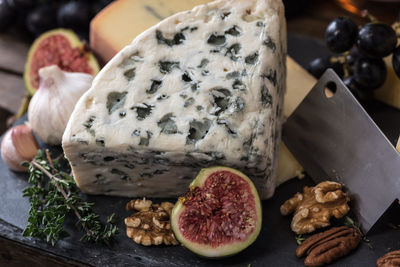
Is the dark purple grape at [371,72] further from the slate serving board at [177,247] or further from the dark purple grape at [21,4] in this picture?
the dark purple grape at [21,4]

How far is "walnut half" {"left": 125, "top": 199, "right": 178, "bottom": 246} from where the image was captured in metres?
1.92

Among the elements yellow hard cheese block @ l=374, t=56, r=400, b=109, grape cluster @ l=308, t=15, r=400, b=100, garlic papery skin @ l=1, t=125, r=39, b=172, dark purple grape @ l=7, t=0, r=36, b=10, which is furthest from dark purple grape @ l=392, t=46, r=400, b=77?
dark purple grape @ l=7, t=0, r=36, b=10

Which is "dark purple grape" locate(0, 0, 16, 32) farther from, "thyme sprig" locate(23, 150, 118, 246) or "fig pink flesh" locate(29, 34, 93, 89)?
"thyme sprig" locate(23, 150, 118, 246)

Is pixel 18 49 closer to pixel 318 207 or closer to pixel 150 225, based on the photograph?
pixel 150 225

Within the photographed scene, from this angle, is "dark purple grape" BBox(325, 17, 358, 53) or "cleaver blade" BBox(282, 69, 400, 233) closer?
"cleaver blade" BBox(282, 69, 400, 233)

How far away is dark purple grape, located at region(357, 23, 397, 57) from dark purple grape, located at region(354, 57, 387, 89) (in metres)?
0.07

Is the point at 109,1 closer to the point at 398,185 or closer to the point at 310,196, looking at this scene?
the point at 310,196

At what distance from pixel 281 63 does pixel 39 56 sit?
4.70 feet

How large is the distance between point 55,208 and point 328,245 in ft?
3.37

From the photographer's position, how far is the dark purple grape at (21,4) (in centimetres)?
324

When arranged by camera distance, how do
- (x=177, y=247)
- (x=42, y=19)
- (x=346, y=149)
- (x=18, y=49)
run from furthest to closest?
(x=18, y=49), (x=42, y=19), (x=346, y=149), (x=177, y=247)

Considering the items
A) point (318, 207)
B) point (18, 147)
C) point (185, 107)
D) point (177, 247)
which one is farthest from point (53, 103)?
point (318, 207)

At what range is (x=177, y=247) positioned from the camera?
1928 mm

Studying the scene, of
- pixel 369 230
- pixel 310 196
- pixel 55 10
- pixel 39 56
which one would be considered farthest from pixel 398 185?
pixel 55 10
